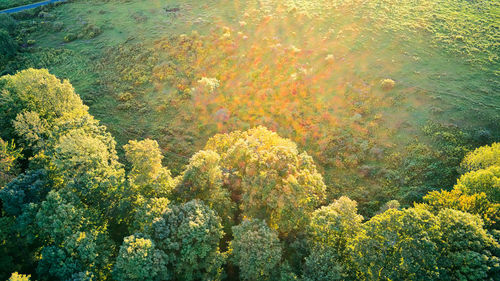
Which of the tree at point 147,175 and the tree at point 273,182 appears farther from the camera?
the tree at point 147,175

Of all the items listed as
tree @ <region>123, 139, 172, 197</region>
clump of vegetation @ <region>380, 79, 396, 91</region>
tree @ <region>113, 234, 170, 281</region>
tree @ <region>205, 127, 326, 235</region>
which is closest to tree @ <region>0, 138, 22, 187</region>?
tree @ <region>123, 139, 172, 197</region>

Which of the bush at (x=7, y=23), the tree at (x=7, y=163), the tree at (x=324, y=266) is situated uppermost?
the bush at (x=7, y=23)

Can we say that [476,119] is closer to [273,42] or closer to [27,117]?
[273,42]

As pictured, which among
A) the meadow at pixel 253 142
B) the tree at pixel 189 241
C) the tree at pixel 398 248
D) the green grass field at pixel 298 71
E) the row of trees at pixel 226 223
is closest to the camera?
the tree at pixel 398 248

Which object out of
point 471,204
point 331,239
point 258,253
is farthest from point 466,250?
point 258,253

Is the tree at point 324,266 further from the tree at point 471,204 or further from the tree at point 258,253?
the tree at point 471,204

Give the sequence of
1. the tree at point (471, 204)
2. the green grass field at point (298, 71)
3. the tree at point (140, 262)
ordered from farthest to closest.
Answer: the green grass field at point (298, 71)
the tree at point (140, 262)
the tree at point (471, 204)

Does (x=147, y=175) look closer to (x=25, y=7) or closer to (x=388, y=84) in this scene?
(x=388, y=84)

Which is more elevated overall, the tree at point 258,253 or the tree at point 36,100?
the tree at point 36,100

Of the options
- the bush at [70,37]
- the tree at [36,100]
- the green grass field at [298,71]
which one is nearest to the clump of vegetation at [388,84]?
the green grass field at [298,71]
